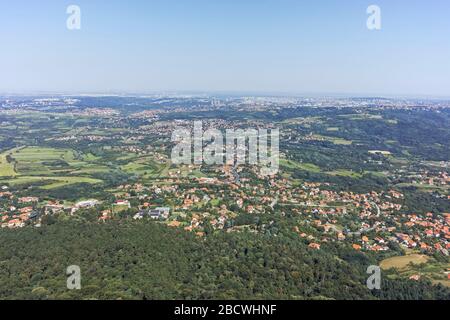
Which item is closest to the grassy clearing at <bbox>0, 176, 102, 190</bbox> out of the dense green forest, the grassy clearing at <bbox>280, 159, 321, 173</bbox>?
the dense green forest

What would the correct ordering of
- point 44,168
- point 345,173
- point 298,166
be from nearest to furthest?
point 44,168 → point 345,173 → point 298,166

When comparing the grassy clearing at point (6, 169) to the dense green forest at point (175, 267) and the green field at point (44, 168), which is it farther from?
the dense green forest at point (175, 267)

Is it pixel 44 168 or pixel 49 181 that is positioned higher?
pixel 44 168

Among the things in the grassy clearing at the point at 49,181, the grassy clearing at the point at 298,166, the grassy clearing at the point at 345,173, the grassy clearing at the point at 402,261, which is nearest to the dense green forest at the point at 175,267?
the grassy clearing at the point at 402,261

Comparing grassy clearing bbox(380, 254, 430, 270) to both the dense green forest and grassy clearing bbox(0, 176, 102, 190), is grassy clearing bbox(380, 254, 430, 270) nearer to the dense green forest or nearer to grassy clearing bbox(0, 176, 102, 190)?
the dense green forest

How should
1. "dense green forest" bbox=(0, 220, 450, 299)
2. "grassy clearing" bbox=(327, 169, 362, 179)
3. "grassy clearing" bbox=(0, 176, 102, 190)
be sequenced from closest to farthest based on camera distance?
"dense green forest" bbox=(0, 220, 450, 299) → "grassy clearing" bbox=(0, 176, 102, 190) → "grassy clearing" bbox=(327, 169, 362, 179)

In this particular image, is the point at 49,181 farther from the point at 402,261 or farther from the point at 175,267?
the point at 402,261

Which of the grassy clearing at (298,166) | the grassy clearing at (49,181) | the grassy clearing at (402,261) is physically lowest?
the grassy clearing at (402,261)

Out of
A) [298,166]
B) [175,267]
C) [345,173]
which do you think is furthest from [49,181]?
[345,173]

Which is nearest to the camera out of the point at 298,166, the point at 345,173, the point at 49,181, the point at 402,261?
the point at 402,261
